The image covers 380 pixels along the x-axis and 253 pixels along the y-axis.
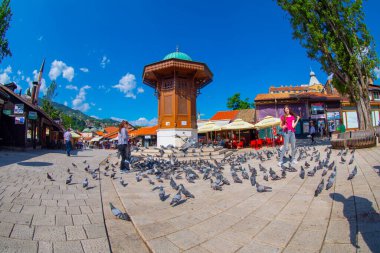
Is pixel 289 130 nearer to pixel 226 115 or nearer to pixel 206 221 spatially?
pixel 206 221

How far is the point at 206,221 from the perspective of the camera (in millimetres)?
2906

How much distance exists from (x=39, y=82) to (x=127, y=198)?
3170cm

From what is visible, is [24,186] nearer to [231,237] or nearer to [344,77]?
[231,237]

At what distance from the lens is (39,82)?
28.0 metres

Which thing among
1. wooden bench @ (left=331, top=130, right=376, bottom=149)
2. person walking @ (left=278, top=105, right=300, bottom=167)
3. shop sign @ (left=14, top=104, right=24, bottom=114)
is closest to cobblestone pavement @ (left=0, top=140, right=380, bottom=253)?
person walking @ (left=278, top=105, right=300, bottom=167)

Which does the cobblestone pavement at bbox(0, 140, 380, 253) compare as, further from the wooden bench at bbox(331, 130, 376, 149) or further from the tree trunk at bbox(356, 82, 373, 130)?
the tree trunk at bbox(356, 82, 373, 130)

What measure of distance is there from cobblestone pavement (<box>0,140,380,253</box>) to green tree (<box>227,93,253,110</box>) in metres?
44.8

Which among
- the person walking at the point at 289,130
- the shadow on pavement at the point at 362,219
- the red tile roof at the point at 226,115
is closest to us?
the shadow on pavement at the point at 362,219

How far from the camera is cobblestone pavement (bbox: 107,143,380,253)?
2.18 metres

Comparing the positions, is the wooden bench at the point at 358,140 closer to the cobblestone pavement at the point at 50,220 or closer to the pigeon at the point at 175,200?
the pigeon at the point at 175,200

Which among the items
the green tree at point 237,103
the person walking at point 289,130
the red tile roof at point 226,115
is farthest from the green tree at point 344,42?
the green tree at point 237,103

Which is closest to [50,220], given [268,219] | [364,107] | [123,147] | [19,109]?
[268,219]

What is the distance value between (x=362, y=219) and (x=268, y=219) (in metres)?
1.09

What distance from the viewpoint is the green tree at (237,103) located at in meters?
48.1
